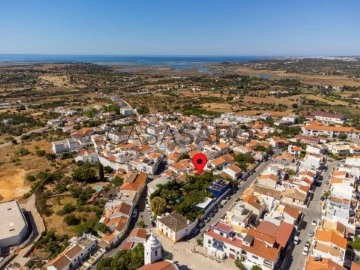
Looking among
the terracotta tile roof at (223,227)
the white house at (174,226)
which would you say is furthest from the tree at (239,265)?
the white house at (174,226)

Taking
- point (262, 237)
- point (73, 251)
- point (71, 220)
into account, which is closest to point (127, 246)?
point (73, 251)

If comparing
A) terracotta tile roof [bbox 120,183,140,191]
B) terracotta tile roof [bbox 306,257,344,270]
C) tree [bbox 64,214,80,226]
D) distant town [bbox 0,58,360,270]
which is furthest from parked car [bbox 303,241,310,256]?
tree [bbox 64,214,80,226]

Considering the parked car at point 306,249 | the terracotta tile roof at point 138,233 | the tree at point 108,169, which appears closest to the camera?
the parked car at point 306,249

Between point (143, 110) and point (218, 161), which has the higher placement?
point (218, 161)

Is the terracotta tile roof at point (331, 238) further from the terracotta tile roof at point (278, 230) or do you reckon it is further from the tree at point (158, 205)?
the tree at point (158, 205)

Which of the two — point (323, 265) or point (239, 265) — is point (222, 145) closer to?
point (239, 265)

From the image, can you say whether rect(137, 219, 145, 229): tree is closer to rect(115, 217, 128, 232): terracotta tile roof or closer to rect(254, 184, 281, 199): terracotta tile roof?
rect(115, 217, 128, 232): terracotta tile roof

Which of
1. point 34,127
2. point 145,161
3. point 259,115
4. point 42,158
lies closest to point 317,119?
point 259,115
